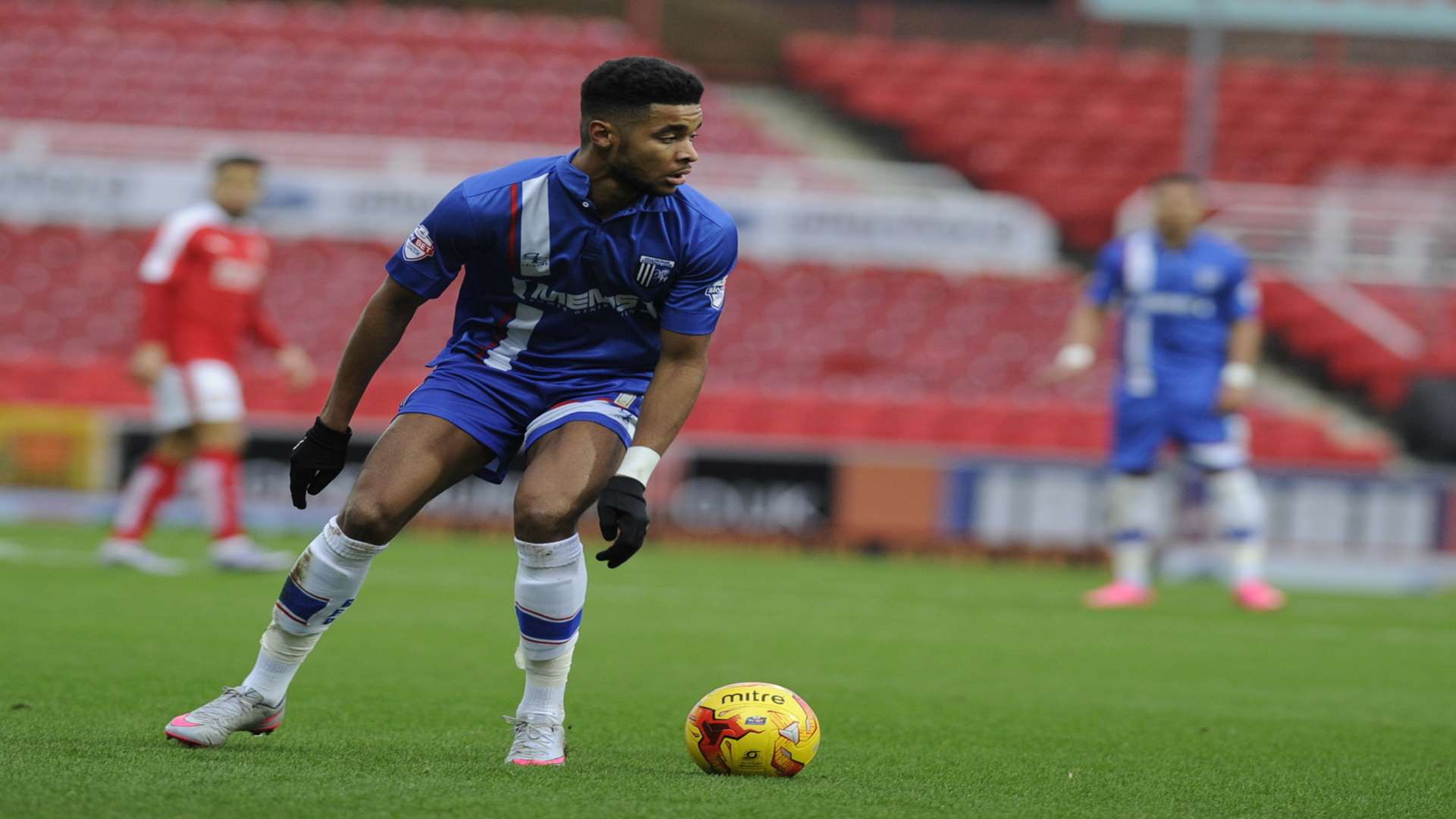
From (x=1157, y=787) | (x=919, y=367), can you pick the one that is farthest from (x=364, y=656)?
(x=919, y=367)

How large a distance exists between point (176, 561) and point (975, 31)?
19302 mm

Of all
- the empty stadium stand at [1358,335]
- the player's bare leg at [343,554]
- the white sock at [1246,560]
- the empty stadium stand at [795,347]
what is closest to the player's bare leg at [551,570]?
the player's bare leg at [343,554]

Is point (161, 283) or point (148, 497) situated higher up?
point (161, 283)

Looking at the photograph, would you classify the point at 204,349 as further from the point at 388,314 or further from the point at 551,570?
the point at 551,570

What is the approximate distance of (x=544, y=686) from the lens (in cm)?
481

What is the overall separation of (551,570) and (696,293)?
811mm

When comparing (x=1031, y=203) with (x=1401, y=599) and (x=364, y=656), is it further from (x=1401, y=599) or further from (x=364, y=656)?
(x=364, y=656)

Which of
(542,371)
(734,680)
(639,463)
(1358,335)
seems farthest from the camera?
(1358,335)

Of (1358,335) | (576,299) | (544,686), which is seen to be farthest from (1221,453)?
(1358,335)

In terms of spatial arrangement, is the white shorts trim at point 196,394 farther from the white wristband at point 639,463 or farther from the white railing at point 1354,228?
the white railing at point 1354,228

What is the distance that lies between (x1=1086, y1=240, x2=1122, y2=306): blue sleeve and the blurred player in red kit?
4510 mm

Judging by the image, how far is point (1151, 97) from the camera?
27297 mm

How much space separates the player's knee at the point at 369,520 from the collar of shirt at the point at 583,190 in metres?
0.94

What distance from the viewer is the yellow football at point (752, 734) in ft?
15.1
